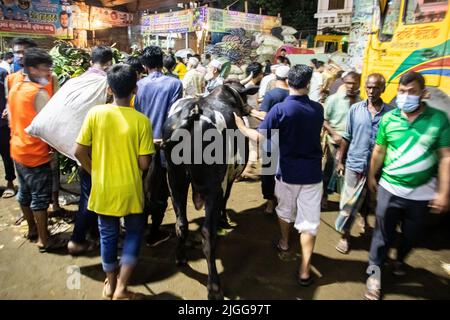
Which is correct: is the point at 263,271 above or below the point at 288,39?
below

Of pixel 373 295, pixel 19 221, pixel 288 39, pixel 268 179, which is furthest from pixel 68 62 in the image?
pixel 288 39

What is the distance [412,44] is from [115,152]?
3533mm

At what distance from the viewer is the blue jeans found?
97.7 inches

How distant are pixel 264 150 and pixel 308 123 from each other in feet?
3.88

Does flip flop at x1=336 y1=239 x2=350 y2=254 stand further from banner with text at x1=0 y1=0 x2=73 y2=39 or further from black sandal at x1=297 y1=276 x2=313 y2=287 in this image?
banner with text at x1=0 y1=0 x2=73 y2=39

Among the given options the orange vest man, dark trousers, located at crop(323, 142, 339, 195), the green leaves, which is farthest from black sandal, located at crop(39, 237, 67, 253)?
dark trousers, located at crop(323, 142, 339, 195)

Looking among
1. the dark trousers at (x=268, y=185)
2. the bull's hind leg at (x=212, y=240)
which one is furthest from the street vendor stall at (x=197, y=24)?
the bull's hind leg at (x=212, y=240)

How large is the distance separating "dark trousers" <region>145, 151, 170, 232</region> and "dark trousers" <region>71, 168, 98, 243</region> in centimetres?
56

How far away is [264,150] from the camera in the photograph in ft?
12.7

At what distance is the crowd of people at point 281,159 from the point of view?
7.85ft

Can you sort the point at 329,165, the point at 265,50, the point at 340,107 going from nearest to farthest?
the point at 340,107, the point at 329,165, the point at 265,50

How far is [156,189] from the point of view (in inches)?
134

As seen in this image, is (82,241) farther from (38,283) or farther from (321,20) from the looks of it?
(321,20)

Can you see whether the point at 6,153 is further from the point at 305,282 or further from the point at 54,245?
the point at 305,282
